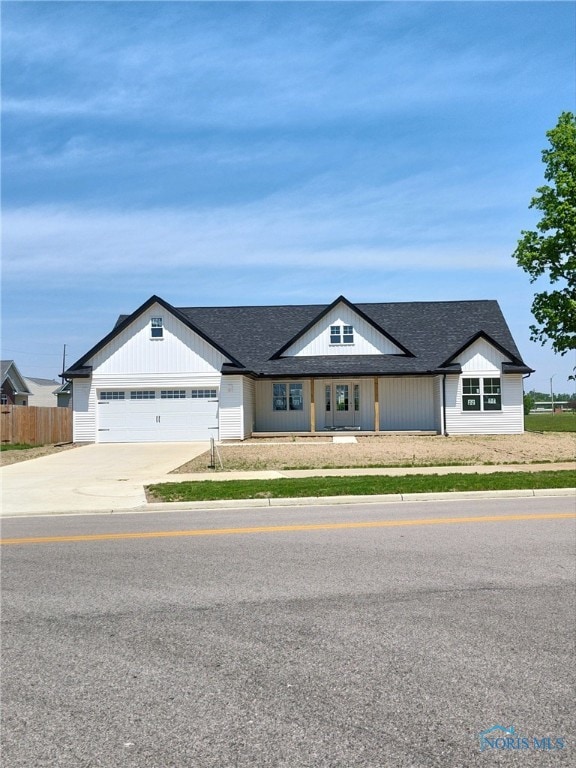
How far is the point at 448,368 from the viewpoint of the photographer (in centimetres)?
3325

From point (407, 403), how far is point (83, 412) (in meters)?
15.2

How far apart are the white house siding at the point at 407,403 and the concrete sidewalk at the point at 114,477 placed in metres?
11.5

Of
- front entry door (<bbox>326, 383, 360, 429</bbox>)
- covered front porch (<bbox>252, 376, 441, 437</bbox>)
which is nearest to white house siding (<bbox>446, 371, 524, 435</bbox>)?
covered front porch (<bbox>252, 376, 441, 437</bbox>)

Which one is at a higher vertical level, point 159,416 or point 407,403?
point 407,403

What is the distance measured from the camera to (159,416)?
105 feet

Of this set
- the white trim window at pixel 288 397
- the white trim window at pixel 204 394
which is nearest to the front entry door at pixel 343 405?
the white trim window at pixel 288 397

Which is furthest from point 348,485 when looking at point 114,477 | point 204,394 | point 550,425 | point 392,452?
point 550,425

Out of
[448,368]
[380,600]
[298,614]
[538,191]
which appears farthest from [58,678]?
[538,191]

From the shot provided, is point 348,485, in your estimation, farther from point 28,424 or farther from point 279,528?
point 28,424

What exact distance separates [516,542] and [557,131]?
29060mm

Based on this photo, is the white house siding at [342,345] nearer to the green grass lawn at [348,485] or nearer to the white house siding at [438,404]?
the white house siding at [438,404]

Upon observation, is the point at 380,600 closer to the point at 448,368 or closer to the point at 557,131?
the point at 448,368

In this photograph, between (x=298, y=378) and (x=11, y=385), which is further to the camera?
(x=11, y=385)

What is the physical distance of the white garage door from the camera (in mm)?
31792
